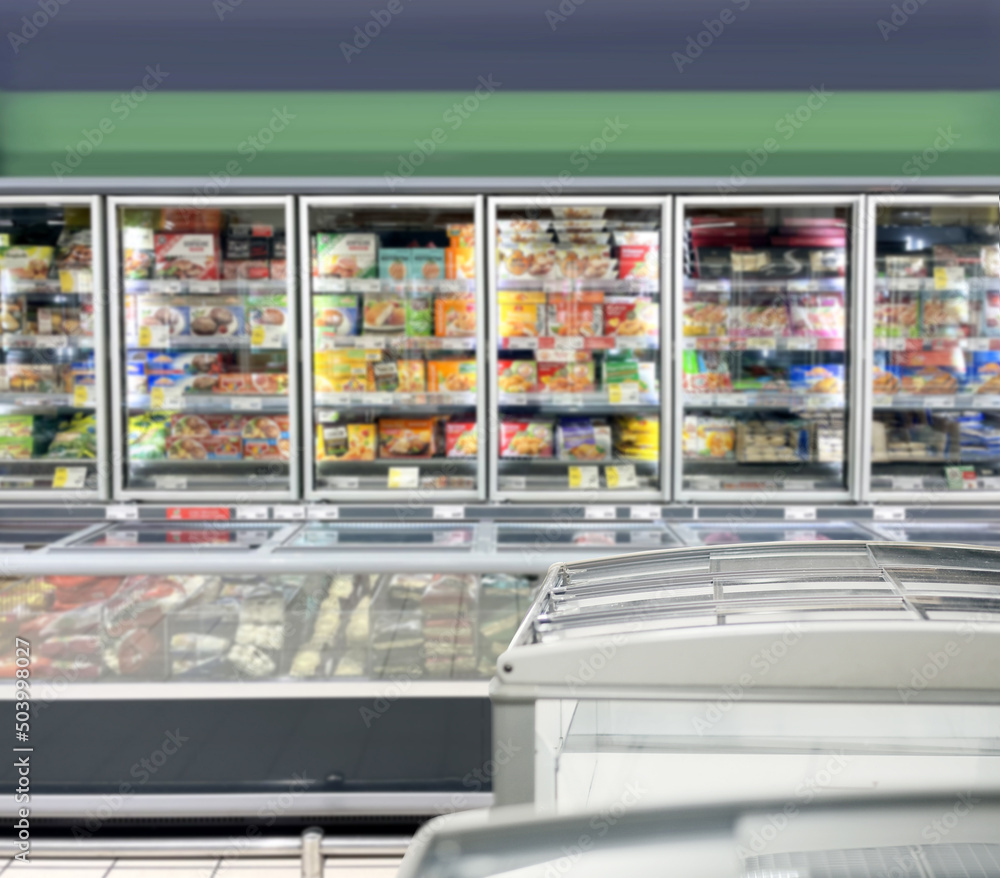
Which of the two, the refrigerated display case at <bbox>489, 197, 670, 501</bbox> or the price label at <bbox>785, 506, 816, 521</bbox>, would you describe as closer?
the price label at <bbox>785, 506, 816, 521</bbox>

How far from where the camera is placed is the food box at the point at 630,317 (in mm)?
3717

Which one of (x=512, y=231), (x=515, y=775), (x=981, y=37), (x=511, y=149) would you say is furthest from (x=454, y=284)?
(x=515, y=775)

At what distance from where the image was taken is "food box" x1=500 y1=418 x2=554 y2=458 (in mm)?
3877

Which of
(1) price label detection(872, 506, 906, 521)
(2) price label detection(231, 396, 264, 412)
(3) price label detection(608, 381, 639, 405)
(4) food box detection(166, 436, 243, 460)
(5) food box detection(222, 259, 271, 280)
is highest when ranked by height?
(5) food box detection(222, 259, 271, 280)

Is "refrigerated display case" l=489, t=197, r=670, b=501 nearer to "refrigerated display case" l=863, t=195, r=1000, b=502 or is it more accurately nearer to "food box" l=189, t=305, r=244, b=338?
"refrigerated display case" l=863, t=195, r=1000, b=502

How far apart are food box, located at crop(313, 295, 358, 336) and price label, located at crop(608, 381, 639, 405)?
113cm

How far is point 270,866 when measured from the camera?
8.86 feet

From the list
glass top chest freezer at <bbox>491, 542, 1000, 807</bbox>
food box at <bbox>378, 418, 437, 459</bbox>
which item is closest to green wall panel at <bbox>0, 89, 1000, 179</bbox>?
food box at <bbox>378, 418, 437, 459</bbox>

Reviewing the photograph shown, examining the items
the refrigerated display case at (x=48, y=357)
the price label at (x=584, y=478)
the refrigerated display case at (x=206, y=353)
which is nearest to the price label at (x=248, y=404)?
the refrigerated display case at (x=206, y=353)

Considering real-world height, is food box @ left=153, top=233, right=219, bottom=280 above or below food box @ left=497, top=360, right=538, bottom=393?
above

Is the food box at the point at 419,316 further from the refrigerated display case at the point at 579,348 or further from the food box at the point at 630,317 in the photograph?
the food box at the point at 630,317

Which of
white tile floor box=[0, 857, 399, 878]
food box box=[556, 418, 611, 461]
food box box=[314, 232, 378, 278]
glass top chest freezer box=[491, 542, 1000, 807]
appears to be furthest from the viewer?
food box box=[556, 418, 611, 461]

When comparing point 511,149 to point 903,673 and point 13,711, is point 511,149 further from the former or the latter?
point 903,673

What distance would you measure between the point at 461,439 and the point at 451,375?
10.9 inches
